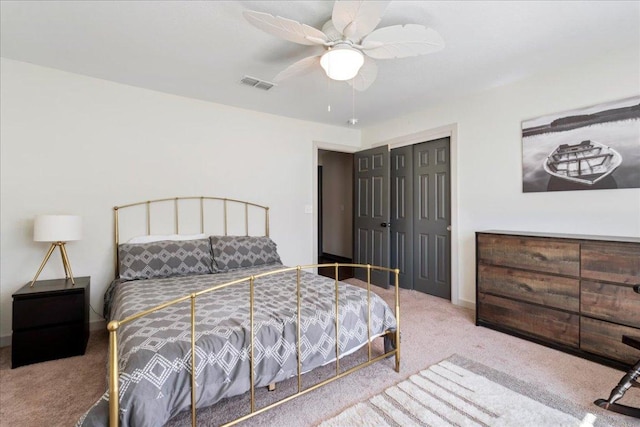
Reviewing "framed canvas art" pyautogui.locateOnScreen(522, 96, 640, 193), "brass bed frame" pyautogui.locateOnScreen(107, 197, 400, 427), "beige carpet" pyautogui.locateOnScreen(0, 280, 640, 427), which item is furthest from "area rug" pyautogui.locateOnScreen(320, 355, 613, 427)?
"framed canvas art" pyautogui.locateOnScreen(522, 96, 640, 193)

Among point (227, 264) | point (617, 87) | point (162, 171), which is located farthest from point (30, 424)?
point (617, 87)

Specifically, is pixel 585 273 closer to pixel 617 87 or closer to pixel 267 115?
pixel 617 87

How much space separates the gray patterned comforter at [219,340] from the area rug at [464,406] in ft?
1.17

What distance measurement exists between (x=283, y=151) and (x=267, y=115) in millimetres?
511

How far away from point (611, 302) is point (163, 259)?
145 inches

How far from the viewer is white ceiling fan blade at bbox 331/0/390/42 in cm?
157

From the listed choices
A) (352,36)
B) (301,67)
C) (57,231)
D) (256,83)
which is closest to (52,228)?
(57,231)

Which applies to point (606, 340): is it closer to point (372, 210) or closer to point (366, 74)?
point (366, 74)

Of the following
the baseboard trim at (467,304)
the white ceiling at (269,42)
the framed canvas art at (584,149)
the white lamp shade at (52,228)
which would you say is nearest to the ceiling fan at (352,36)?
the white ceiling at (269,42)

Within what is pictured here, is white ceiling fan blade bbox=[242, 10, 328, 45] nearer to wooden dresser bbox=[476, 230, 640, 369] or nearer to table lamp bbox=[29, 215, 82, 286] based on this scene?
table lamp bbox=[29, 215, 82, 286]

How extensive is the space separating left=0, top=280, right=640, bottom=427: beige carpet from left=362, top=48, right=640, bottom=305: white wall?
1074mm

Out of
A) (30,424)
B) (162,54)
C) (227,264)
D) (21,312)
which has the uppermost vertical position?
(162,54)

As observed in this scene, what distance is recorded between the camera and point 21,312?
228 centimetres

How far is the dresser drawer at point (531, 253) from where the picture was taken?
96.5 inches
